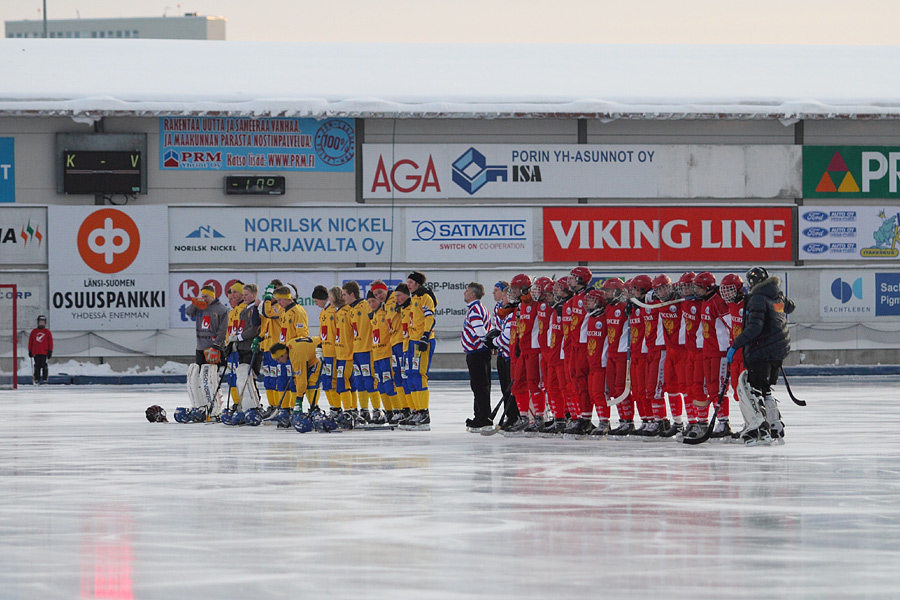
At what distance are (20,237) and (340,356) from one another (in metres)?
16.2

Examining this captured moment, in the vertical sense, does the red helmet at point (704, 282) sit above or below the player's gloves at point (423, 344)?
above

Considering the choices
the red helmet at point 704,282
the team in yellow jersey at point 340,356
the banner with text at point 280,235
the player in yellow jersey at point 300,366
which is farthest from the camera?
the banner with text at point 280,235

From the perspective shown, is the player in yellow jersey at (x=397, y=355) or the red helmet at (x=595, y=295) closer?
the red helmet at (x=595, y=295)

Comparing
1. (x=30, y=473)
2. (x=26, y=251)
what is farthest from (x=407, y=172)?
(x=30, y=473)

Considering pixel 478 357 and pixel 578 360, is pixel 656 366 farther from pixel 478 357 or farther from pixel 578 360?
pixel 478 357

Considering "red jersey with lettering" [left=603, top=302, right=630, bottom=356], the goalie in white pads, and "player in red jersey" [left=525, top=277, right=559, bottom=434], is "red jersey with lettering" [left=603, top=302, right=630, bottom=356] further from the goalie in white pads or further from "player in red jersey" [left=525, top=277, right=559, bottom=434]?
the goalie in white pads

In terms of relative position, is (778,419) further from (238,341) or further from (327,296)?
(238,341)

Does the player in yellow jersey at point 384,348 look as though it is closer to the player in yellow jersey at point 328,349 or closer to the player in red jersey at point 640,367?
the player in yellow jersey at point 328,349

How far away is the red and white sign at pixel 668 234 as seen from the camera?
32.2 meters

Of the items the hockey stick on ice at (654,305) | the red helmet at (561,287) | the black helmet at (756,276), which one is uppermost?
the black helmet at (756,276)

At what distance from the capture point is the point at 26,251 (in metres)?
30.8

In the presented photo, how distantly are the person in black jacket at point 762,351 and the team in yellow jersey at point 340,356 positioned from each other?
409 cm

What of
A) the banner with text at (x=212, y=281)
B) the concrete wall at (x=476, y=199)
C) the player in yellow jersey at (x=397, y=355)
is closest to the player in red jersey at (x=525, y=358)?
the player in yellow jersey at (x=397, y=355)

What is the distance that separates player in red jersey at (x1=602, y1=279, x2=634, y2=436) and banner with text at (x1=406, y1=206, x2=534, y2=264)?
657 inches
